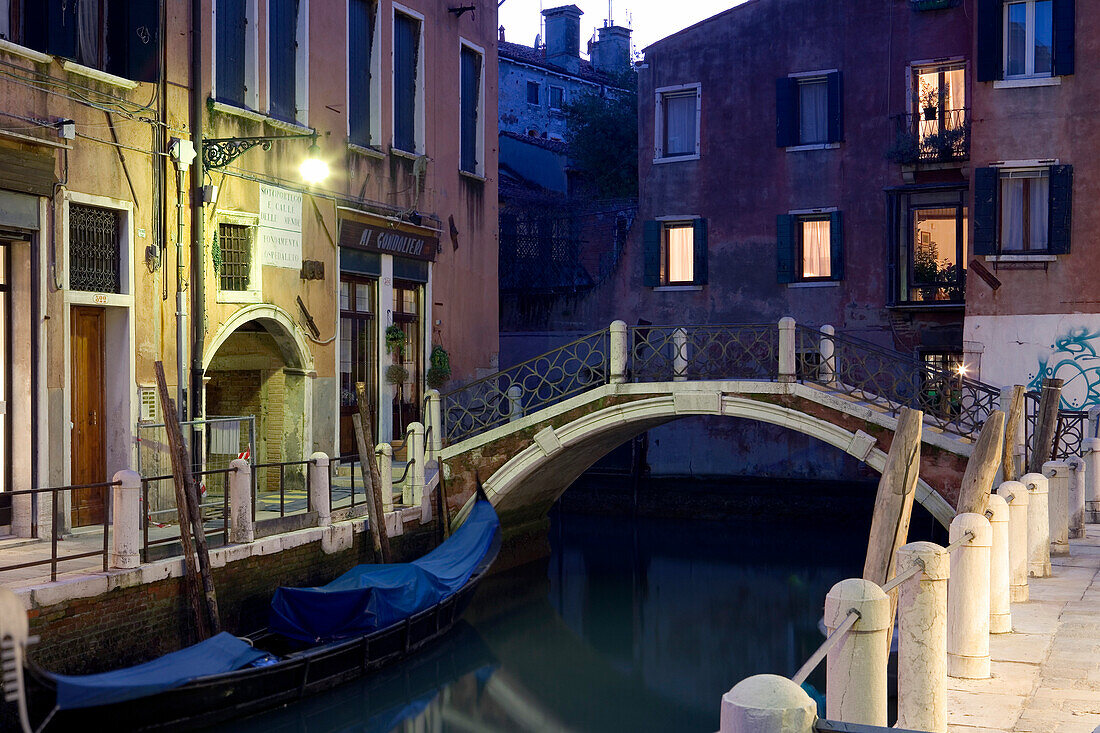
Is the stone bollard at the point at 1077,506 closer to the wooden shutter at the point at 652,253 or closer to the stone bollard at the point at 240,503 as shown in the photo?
the stone bollard at the point at 240,503

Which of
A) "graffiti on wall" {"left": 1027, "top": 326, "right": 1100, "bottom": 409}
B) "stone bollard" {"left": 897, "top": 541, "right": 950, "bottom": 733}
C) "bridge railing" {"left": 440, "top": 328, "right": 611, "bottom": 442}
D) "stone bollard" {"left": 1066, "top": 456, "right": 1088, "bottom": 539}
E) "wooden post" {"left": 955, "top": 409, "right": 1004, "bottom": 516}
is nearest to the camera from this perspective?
"stone bollard" {"left": 897, "top": 541, "right": 950, "bottom": 733}

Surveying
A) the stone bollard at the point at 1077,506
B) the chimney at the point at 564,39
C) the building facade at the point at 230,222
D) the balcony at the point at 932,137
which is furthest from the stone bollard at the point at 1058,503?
the chimney at the point at 564,39

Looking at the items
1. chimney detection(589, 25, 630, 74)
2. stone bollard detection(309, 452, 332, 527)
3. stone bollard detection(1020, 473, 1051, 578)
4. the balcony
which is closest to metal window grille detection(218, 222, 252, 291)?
stone bollard detection(309, 452, 332, 527)

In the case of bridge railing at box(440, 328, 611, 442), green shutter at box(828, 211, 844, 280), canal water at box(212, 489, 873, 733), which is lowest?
canal water at box(212, 489, 873, 733)

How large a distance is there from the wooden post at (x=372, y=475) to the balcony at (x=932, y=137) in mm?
9320

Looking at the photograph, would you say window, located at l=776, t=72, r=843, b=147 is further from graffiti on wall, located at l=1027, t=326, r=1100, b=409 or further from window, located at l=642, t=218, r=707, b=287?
graffiti on wall, located at l=1027, t=326, r=1100, b=409

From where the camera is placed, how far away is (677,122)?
65.0 feet

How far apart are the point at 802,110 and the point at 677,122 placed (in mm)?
2030

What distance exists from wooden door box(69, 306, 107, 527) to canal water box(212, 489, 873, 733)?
2541 mm

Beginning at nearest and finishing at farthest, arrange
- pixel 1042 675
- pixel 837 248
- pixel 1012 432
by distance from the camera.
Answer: pixel 1042 675, pixel 1012 432, pixel 837 248

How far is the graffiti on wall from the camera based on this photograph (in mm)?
15156

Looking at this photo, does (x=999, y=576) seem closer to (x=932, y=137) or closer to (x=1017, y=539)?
(x=1017, y=539)

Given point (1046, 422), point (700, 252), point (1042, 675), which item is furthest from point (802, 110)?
point (1042, 675)

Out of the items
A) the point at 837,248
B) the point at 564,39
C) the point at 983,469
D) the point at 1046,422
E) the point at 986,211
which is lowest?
the point at 983,469
